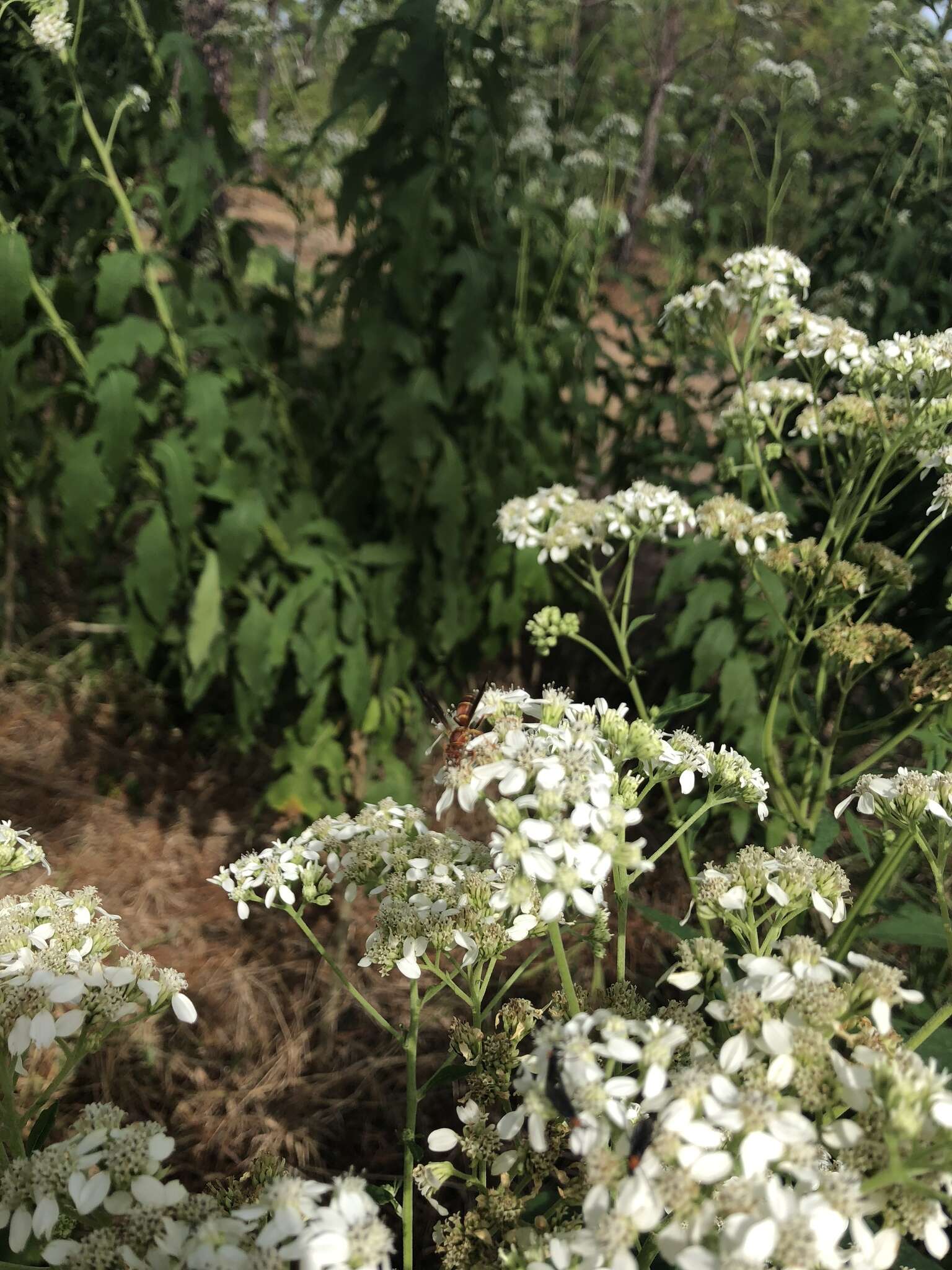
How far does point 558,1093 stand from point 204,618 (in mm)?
2203

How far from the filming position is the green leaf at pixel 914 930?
5.96 ft

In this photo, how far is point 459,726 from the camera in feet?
6.42

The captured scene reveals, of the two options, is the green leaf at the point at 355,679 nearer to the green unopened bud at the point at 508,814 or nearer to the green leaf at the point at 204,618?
the green leaf at the point at 204,618

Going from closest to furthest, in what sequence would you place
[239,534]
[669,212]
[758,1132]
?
1. [758,1132]
2. [239,534]
3. [669,212]

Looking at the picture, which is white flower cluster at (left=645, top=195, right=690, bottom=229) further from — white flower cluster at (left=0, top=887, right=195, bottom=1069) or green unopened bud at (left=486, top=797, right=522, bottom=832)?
white flower cluster at (left=0, top=887, right=195, bottom=1069)

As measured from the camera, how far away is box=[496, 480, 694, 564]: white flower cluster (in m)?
2.35

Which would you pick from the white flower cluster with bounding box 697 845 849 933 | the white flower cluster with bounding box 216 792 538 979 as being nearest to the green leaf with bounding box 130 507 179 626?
the white flower cluster with bounding box 216 792 538 979

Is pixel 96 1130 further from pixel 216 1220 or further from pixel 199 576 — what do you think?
pixel 199 576

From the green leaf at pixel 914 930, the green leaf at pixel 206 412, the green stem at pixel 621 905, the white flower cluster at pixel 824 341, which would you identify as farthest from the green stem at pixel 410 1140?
the green leaf at pixel 206 412

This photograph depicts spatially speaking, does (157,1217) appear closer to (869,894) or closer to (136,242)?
(869,894)

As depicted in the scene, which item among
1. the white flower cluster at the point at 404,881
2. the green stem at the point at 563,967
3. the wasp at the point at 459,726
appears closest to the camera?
the green stem at the point at 563,967

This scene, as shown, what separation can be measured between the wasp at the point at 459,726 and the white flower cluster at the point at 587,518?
0.57m

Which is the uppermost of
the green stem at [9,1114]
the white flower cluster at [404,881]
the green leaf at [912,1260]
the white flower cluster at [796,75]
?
the white flower cluster at [796,75]

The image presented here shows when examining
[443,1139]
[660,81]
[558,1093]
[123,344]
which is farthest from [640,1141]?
[660,81]
